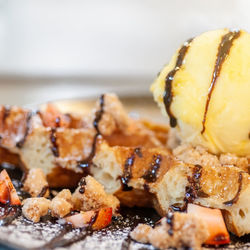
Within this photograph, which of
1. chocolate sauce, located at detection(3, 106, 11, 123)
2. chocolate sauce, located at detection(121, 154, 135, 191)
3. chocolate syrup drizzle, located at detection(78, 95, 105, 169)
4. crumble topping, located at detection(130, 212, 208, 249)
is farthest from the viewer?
chocolate sauce, located at detection(3, 106, 11, 123)

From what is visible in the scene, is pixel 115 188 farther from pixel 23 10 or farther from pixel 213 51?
pixel 23 10

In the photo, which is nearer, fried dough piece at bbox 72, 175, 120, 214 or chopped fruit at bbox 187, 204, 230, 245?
chopped fruit at bbox 187, 204, 230, 245

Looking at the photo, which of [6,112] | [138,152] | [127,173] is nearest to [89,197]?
[127,173]

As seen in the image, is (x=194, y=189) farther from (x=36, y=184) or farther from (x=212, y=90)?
(x=36, y=184)

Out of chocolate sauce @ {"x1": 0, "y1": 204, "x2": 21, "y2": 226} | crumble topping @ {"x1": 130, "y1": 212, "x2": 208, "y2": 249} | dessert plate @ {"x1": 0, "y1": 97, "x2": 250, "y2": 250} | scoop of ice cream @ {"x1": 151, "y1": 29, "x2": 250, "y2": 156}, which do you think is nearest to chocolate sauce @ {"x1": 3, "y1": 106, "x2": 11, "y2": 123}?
chocolate sauce @ {"x1": 0, "y1": 204, "x2": 21, "y2": 226}

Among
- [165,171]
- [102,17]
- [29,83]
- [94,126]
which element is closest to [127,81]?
[29,83]

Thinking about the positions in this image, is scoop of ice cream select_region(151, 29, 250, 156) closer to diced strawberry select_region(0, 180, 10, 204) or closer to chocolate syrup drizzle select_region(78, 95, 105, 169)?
chocolate syrup drizzle select_region(78, 95, 105, 169)

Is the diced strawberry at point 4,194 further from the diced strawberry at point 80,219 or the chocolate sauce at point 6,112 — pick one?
the chocolate sauce at point 6,112
